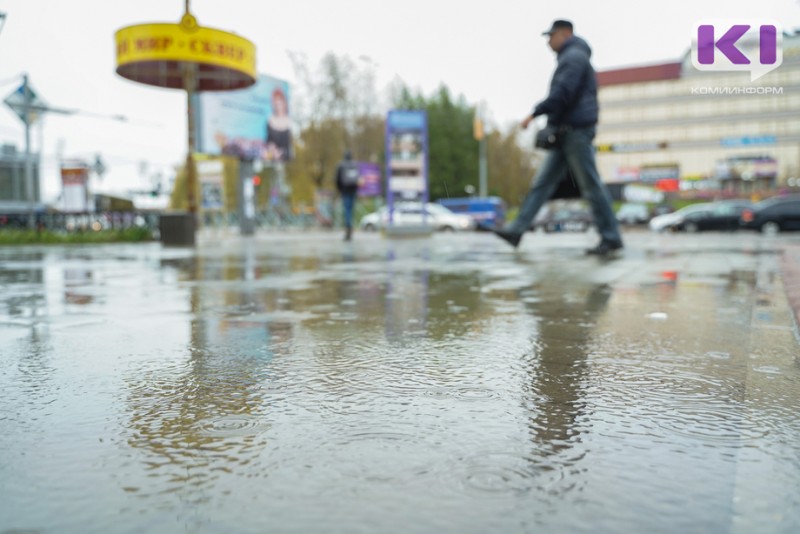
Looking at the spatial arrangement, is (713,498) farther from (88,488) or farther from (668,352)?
(668,352)

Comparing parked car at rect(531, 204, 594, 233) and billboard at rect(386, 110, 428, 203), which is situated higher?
billboard at rect(386, 110, 428, 203)

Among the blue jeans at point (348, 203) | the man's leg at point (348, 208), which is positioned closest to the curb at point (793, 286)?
the man's leg at point (348, 208)

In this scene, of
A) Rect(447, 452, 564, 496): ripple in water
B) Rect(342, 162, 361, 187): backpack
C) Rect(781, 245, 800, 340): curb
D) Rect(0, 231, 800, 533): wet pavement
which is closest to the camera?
Rect(0, 231, 800, 533): wet pavement

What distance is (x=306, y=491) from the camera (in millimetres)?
1858

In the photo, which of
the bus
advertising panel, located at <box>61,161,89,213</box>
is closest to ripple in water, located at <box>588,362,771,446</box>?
advertising panel, located at <box>61,161,89,213</box>

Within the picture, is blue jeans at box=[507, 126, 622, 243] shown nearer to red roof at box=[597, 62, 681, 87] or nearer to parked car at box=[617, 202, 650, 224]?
parked car at box=[617, 202, 650, 224]

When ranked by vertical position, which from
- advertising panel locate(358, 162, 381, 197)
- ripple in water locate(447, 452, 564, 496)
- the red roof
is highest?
the red roof

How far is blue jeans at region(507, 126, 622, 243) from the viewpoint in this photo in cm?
920

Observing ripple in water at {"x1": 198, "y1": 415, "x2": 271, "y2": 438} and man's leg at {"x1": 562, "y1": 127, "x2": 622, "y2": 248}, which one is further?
man's leg at {"x1": 562, "y1": 127, "x2": 622, "y2": 248}

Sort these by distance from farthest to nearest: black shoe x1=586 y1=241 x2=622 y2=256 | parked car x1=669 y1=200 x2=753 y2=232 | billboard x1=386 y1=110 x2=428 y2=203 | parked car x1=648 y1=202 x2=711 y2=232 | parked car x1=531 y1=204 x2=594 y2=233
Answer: parked car x1=531 y1=204 x2=594 y2=233 < parked car x1=648 y1=202 x2=711 y2=232 < parked car x1=669 y1=200 x2=753 y2=232 < billboard x1=386 y1=110 x2=428 y2=203 < black shoe x1=586 y1=241 x2=622 y2=256

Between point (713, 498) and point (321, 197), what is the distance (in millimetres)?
47715

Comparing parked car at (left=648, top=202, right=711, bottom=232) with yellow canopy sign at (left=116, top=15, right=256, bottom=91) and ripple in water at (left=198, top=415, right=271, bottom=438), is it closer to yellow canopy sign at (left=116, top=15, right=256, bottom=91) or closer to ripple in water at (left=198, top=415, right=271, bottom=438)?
yellow canopy sign at (left=116, top=15, right=256, bottom=91)

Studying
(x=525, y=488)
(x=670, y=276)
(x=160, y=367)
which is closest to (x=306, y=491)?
(x=525, y=488)

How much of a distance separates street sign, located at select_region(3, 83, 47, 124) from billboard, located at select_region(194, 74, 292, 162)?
10.1 m
